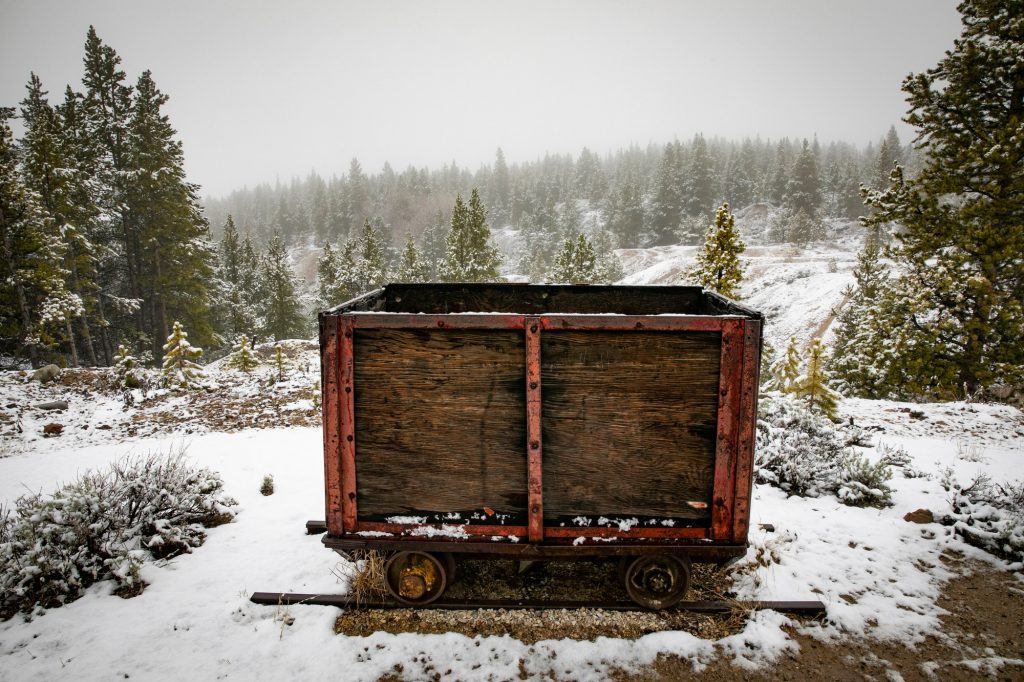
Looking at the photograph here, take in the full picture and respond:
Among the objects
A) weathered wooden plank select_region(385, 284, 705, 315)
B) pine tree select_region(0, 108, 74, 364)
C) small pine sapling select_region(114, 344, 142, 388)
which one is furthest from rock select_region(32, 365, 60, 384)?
weathered wooden plank select_region(385, 284, 705, 315)

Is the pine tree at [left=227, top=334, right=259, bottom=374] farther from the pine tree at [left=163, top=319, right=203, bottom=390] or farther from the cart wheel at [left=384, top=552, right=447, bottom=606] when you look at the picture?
the cart wheel at [left=384, top=552, right=447, bottom=606]

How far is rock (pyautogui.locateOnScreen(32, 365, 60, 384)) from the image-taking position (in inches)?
575

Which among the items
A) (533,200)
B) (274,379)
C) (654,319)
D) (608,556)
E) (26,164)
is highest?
(533,200)

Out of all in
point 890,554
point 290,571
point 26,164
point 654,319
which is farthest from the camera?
point 26,164

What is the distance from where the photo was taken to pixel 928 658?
3.24 m

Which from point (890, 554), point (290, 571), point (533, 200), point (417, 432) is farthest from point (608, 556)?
point (533, 200)

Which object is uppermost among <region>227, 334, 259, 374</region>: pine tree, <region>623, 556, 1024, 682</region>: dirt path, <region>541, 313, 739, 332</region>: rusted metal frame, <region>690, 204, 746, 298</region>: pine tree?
<region>690, 204, 746, 298</region>: pine tree

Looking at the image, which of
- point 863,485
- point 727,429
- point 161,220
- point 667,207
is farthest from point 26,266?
point 667,207

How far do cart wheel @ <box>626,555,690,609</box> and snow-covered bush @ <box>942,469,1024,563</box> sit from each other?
361 centimetres

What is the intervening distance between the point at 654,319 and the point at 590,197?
112 m

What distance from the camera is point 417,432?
10.6ft

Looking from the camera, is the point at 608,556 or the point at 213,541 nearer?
the point at 608,556

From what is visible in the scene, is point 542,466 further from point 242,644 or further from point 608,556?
point 242,644

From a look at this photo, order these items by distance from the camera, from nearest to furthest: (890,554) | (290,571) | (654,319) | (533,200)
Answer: (654,319)
(290,571)
(890,554)
(533,200)
